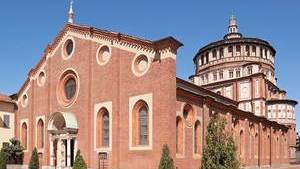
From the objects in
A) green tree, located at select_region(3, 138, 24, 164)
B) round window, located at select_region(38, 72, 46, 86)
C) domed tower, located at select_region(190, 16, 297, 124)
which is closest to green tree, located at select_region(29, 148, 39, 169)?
green tree, located at select_region(3, 138, 24, 164)

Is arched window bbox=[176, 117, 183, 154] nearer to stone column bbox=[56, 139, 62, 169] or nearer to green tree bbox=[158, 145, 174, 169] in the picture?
green tree bbox=[158, 145, 174, 169]

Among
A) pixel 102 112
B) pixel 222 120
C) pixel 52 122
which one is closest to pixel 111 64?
pixel 102 112

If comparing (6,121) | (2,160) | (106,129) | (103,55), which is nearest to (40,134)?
(2,160)

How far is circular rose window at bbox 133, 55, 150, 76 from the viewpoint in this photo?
84.4 feet

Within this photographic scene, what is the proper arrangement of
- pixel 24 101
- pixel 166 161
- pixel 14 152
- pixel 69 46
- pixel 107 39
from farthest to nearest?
1. pixel 24 101
2. pixel 14 152
3. pixel 69 46
4. pixel 107 39
5. pixel 166 161

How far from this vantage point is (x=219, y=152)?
15.8 metres

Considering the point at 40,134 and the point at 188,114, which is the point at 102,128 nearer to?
the point at 188,114

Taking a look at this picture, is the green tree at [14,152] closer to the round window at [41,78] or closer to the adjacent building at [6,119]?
the adjacent building at [6,119]

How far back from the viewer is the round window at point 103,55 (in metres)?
28.8

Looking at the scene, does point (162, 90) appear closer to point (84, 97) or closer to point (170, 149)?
point (170, 149)

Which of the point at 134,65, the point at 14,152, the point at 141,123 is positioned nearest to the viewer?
the point at 141,123

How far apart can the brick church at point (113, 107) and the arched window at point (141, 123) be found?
0.23 ft

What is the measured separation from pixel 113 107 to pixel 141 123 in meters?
2.69

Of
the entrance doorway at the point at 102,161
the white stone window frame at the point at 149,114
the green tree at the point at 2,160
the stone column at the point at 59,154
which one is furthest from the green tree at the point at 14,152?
the white stone window frame at the point at 149,114
